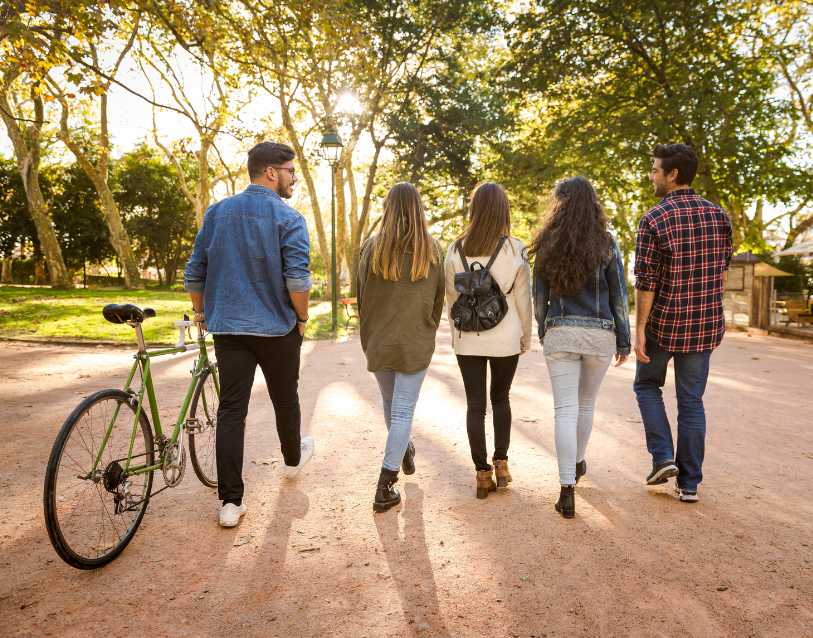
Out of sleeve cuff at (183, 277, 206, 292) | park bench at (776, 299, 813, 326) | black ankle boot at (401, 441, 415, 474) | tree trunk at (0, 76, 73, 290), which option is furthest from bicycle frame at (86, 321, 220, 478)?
tree trunk at (0, 76, 73, 290)

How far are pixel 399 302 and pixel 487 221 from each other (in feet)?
2.48

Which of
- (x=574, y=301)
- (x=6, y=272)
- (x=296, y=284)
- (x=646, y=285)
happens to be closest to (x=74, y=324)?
(x=296, y=284)

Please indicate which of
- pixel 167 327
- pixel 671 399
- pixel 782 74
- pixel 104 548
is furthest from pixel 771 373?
pixel 782 74

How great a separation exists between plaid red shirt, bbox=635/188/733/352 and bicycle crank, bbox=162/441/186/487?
3.01 m

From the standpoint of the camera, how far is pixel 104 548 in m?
2.87

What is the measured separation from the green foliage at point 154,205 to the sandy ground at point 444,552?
33844 millimetres

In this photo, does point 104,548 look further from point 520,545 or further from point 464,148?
point 464,148

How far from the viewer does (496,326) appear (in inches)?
138

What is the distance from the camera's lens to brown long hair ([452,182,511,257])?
3516 millimetres

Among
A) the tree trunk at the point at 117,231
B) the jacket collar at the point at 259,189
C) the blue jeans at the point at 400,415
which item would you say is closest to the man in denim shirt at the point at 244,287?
the jacket collar at the point at 259,189

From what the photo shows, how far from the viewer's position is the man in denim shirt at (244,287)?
10.4 feet

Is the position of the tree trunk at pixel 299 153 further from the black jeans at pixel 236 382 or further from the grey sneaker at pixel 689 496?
the grey sneaker at pixel 689 496

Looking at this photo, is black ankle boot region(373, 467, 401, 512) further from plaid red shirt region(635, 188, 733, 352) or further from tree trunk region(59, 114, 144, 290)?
tree trunk region(59, 114, 144, 290)

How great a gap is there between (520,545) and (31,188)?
27.6m
